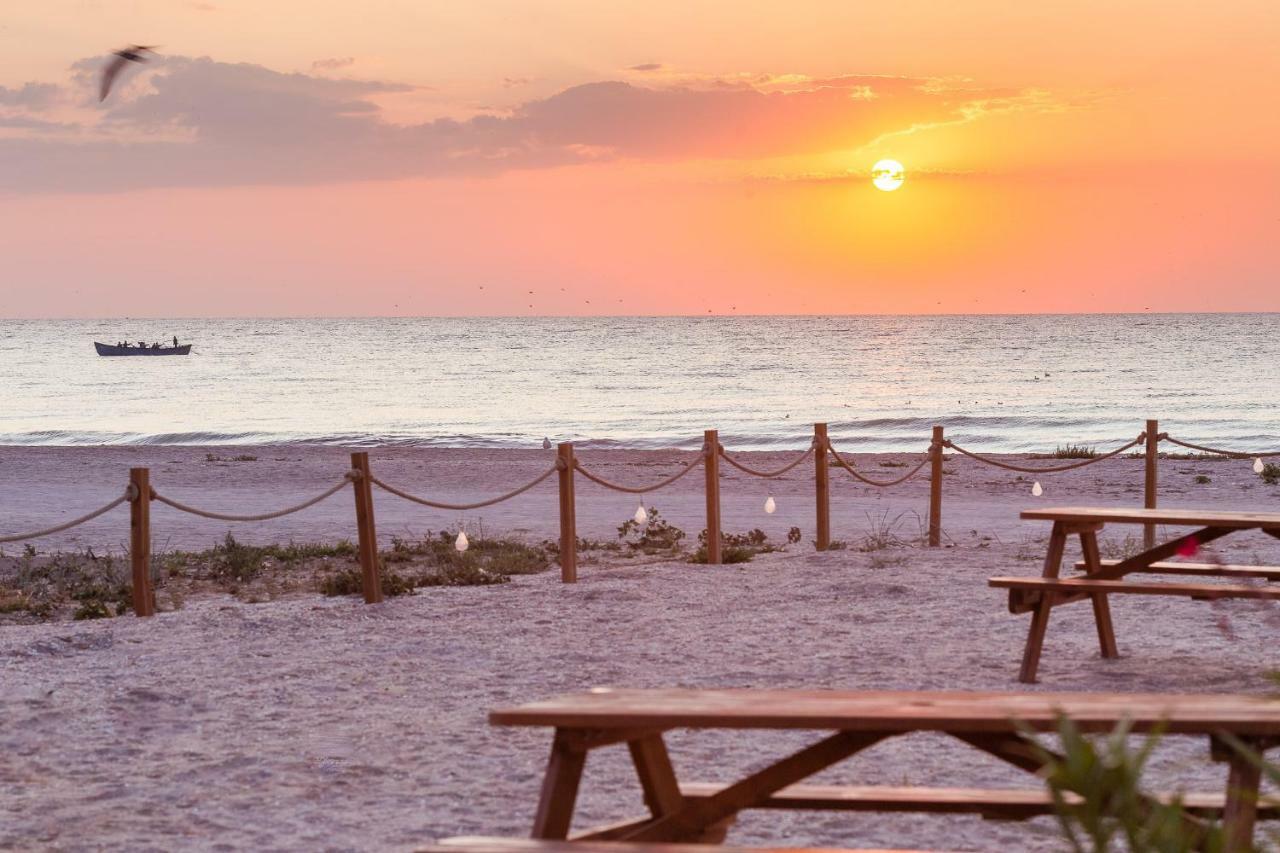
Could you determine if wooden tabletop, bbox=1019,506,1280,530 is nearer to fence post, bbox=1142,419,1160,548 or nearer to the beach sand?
the beach sand

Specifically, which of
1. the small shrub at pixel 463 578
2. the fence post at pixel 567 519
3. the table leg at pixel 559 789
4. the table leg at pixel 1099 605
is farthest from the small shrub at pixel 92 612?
the table leg at pixel 559 789

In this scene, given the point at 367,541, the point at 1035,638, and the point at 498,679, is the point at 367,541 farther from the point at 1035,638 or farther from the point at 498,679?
the point at 1035,638

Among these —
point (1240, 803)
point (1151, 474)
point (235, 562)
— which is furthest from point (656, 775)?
point (1151, 474)

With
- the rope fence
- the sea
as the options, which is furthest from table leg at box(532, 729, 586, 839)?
the sea

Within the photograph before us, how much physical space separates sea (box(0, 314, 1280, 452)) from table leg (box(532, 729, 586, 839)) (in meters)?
30.2

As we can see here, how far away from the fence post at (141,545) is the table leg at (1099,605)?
5763 mm

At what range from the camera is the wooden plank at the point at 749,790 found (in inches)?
130

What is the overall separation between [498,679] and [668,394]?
4792 cm

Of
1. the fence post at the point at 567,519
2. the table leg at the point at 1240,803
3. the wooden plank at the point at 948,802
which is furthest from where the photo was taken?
the fence post at the point at 567,519

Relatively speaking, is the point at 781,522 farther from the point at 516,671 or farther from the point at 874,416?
the point at 874,416

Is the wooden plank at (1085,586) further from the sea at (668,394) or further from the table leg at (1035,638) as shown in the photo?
the sea at (668,394)

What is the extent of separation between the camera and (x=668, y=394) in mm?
55250

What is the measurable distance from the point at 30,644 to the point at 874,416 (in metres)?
37.0

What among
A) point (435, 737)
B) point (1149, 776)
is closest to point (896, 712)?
point (1149, 776)
